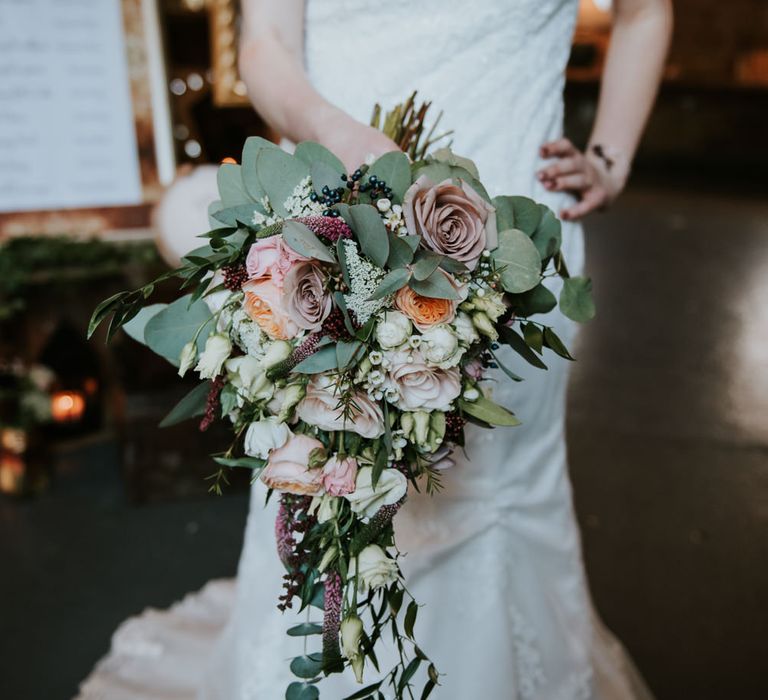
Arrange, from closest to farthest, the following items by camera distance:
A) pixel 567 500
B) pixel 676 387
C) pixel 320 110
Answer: pixel 320 110 < pixel 567 500 < pixel 676 387

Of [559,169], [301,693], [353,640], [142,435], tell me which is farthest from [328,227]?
[142,435]

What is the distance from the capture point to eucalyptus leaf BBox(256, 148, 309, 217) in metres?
0.81

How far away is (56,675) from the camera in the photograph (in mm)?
1837

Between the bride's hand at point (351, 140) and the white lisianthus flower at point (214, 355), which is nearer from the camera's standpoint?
the white lisianthus flower at point (214, 355)

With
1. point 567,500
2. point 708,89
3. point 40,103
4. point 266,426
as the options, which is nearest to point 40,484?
point 40,103

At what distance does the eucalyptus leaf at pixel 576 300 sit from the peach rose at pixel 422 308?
21 cm

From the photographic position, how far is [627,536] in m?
2.44

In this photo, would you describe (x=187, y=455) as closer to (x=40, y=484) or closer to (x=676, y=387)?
(x=40, y=484)

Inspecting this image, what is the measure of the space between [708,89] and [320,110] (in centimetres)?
897

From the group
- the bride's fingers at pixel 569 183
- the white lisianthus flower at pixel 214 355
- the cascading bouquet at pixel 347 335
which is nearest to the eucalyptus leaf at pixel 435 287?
the cascading bouquet at pixel 347 335

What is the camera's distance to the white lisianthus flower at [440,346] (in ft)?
2.46

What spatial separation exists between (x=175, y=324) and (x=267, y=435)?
203mm

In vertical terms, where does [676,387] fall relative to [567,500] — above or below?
below

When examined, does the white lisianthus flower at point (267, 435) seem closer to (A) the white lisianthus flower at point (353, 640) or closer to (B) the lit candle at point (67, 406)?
(A) the white lisianthus flower at point (353, 640)
